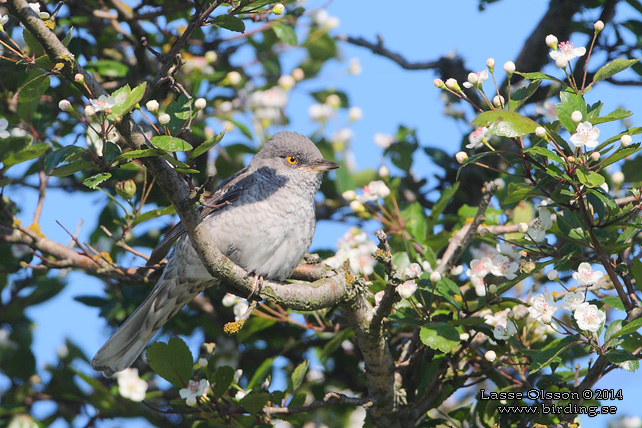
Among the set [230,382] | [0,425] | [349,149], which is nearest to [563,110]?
[230,382]

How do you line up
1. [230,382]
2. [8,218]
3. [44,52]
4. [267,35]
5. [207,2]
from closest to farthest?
1. [44,52]
2. [207,2]
3. [230,382]
4. [8,218]
5. [267,35]

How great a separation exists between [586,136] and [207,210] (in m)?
2.24

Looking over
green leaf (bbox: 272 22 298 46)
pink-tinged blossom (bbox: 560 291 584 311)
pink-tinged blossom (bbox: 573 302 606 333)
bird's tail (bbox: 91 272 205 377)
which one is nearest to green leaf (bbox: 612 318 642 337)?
pink-tinged blossom (bbox: 573 302 606 333)

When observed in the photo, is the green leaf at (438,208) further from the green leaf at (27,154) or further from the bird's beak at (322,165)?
the green leaf at (27,154)

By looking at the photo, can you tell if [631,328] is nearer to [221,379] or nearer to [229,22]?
[221,379]

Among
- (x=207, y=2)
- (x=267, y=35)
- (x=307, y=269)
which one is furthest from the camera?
(x=267, y=35)

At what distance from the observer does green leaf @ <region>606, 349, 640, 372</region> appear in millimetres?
2787

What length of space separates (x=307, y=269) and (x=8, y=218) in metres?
1.93

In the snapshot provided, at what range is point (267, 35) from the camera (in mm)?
5160

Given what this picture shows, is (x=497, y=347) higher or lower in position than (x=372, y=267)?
lower

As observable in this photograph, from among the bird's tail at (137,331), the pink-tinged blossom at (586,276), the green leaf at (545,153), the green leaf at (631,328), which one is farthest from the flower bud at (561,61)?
the bird's tail at (137,331)

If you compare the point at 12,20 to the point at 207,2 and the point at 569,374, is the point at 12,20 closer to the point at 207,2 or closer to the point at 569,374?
the point at 207,2

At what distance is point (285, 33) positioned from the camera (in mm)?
4621

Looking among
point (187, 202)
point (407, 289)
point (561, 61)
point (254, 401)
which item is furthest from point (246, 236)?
point (561, 61)
